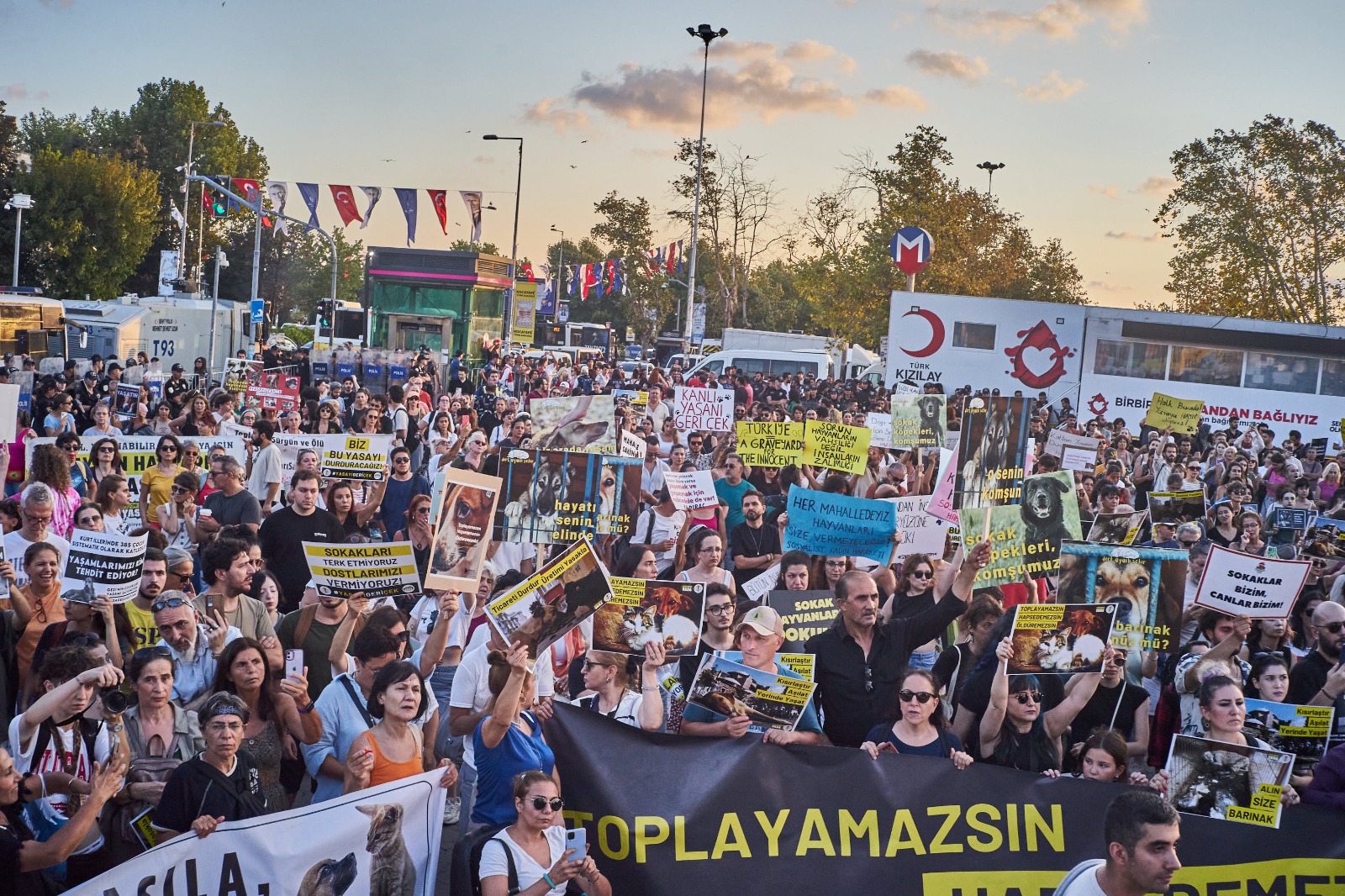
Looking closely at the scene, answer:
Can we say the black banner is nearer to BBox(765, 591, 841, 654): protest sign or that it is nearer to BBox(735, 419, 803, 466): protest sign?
BBox(765, 591, 841, 654): protest sign

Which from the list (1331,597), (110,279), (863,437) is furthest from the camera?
(110,279)

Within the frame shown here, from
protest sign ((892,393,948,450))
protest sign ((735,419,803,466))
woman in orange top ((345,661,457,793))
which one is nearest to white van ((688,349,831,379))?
protest sign ((892,393,948,450))

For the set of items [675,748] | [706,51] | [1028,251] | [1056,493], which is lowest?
[675,748]

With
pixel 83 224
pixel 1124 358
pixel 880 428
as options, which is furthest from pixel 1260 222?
pixel 83 224

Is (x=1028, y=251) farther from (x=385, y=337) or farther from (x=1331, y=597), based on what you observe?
(x=1331, y=597)

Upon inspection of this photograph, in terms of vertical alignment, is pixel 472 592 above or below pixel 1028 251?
below

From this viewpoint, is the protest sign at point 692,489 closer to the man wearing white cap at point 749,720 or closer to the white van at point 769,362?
the man wearing white cap at point 749,720

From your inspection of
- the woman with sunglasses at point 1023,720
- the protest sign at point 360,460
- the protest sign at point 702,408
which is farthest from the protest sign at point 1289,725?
the protest sign at point 702,408

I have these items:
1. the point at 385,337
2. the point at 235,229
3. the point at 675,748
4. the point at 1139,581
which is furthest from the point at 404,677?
the point at 235,229

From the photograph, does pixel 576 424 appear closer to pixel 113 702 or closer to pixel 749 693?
pixel 749 693

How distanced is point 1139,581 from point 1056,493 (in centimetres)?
126

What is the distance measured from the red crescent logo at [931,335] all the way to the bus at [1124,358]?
2 centimetres

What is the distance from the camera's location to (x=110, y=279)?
197 ft

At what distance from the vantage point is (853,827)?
5605mm
